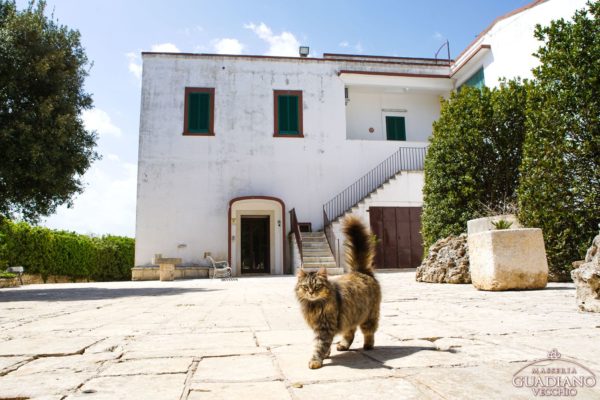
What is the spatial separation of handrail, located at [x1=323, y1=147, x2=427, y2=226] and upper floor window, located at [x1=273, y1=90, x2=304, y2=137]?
323 cm

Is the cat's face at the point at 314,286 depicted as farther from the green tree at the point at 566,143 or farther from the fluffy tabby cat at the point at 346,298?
the green tree at the point at 566,143

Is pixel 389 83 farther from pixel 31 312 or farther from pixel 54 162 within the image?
pixel 31 312

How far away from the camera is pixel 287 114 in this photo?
1805cm

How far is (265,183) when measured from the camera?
57.0 ft

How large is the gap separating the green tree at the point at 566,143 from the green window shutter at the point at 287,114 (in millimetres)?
11509

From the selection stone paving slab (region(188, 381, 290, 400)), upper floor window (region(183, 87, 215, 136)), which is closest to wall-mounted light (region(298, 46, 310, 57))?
upper floor window (region(183, 87, 215, 136))

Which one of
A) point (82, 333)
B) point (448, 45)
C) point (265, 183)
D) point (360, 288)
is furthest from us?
point (448, 45)

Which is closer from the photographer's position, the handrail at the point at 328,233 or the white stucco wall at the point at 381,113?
the handrail at the point at 328,233

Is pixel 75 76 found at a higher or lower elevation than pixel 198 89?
lower

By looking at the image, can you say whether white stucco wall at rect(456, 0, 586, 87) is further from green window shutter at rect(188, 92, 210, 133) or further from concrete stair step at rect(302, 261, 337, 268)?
green window shutter at rect(188, 92, 210, 133)

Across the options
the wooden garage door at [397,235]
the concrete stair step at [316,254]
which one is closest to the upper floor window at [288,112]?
the wooden garage door at [397,235]

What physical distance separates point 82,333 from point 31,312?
255 centimetres

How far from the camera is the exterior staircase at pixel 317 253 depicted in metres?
14.3

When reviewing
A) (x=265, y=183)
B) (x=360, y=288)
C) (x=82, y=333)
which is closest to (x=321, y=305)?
(x=360, y=288)
